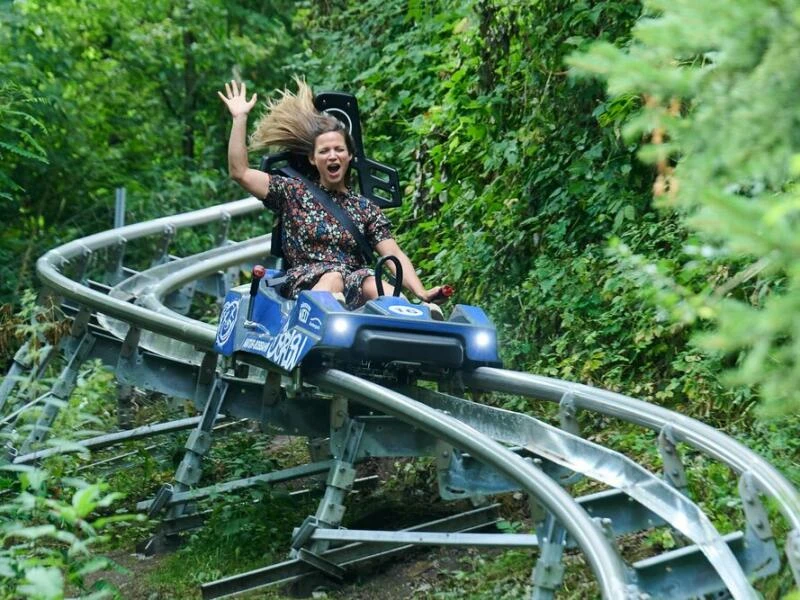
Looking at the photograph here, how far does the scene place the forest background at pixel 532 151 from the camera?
2900 mm

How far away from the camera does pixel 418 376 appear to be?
6.65 m

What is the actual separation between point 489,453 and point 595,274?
3.76 meters

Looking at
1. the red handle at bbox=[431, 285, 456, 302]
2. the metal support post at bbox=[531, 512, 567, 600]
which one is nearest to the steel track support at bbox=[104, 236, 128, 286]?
the red handle at bbox=[431, 285, 456, 302]

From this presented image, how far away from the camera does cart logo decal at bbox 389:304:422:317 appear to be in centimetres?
638

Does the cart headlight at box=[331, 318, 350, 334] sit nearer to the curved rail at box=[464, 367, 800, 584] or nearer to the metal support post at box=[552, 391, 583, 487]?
the curved rail at box=[464, 367, 800, 584]

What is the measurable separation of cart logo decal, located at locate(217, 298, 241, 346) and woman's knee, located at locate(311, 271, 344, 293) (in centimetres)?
52

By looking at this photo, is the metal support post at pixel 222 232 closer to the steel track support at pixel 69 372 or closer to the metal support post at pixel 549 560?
the steel track support at pixel 69 372

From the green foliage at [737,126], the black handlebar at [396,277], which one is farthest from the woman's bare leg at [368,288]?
the green foliage at [737,126]

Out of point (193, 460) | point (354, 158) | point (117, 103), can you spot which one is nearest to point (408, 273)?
point (354, 158)

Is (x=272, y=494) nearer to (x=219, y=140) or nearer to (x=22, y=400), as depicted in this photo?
(x=22, y=400)

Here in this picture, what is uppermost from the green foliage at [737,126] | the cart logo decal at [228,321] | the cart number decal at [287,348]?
the green foliage at [737,126]

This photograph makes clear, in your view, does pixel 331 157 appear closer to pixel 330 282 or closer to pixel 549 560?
pixel 330 282

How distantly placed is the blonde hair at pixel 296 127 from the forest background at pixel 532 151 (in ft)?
4.79

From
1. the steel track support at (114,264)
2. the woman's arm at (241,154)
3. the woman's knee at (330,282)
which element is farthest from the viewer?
the steel track support at (114,264)
